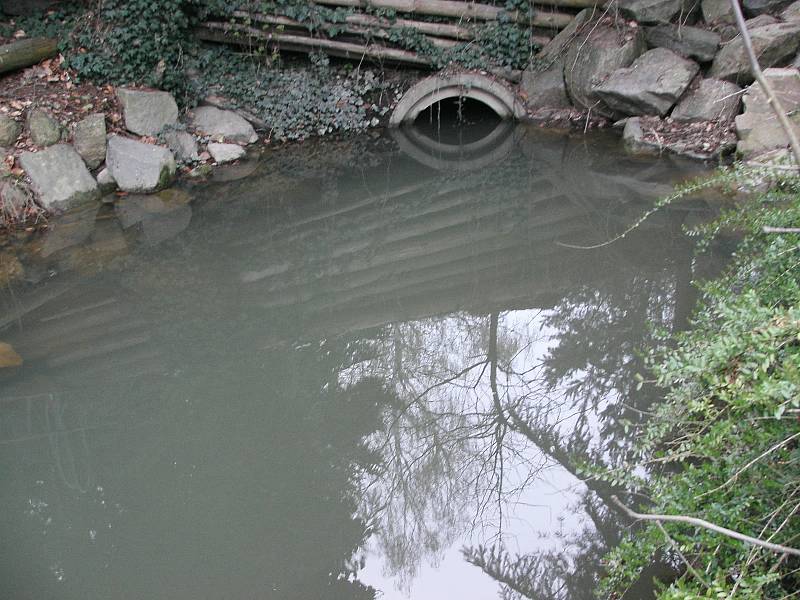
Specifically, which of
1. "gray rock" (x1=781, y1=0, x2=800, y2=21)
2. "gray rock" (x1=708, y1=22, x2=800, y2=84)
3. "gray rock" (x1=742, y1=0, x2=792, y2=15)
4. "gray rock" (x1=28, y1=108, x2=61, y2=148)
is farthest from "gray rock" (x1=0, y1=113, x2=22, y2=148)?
"gray rock" (x1=781, y1=0, x2=800, y2=21)

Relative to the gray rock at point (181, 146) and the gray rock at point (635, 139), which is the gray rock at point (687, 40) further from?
the gray rock at point (181, 146)

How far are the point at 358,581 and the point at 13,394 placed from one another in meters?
2.69

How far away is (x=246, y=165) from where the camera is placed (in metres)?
8.37

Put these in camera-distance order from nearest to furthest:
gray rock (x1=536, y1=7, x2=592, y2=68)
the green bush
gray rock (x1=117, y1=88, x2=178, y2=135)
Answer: the green bush
gray rock (x1=117, y1=88, x2=178, y2=135)
gray rock (x1=536, y1=7, x2=592, y2=68)

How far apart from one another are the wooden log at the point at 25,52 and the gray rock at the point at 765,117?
7.32 m

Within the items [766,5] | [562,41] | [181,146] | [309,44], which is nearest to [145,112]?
[181,146]

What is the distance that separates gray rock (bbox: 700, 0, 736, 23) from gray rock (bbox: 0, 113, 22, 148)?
7.52m

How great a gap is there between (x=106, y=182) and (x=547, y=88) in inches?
203

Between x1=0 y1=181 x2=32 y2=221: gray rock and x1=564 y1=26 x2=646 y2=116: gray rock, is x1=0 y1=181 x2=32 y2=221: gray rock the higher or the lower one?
the lower one

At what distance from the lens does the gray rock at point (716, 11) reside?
836 centimetres

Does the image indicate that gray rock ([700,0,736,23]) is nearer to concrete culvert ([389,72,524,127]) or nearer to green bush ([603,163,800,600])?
concrete culvert ([389,72,524,127])

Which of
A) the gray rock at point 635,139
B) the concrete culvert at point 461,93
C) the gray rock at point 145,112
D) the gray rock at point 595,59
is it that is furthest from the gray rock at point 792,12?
the gray rock at point 145,112

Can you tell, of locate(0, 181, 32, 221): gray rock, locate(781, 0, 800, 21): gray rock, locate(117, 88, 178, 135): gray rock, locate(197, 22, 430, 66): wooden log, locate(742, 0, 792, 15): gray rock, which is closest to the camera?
locate(0, 181, 32, 221): gray rock

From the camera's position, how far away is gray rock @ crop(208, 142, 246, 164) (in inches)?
328
